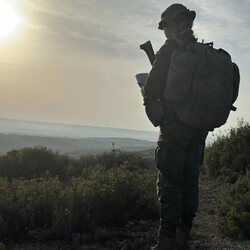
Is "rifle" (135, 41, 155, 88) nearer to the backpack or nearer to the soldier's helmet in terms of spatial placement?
the soldier's helmet

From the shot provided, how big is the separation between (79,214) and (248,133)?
629 centimetres

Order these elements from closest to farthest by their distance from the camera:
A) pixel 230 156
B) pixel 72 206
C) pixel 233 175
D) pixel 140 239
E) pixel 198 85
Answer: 1. pixel 198 85
2. pixel 140 239
3. pixel 72 206
4. pixel 233 175
5. pixel 230 156

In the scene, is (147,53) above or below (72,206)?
above

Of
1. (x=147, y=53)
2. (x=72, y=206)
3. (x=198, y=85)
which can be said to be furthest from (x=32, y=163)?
(x=198, y=85)

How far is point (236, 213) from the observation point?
243 inches

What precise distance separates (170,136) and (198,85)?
55 cm

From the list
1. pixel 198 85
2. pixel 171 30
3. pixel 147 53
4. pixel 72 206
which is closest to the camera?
pixel 198 85

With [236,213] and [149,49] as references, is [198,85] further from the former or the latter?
[236,213]

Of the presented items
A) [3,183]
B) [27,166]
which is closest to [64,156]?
[27,166]

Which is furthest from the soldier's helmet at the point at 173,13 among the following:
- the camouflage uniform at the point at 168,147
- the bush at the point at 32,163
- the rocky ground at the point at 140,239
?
the bush at the point at 32,163

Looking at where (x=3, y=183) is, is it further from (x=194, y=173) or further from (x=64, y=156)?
(x=64, y=156)

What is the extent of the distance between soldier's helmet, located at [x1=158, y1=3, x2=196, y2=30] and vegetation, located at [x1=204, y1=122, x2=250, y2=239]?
2.60m

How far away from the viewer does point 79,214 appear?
6.03 m

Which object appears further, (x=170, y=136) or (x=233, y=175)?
(x=233, y=175)
